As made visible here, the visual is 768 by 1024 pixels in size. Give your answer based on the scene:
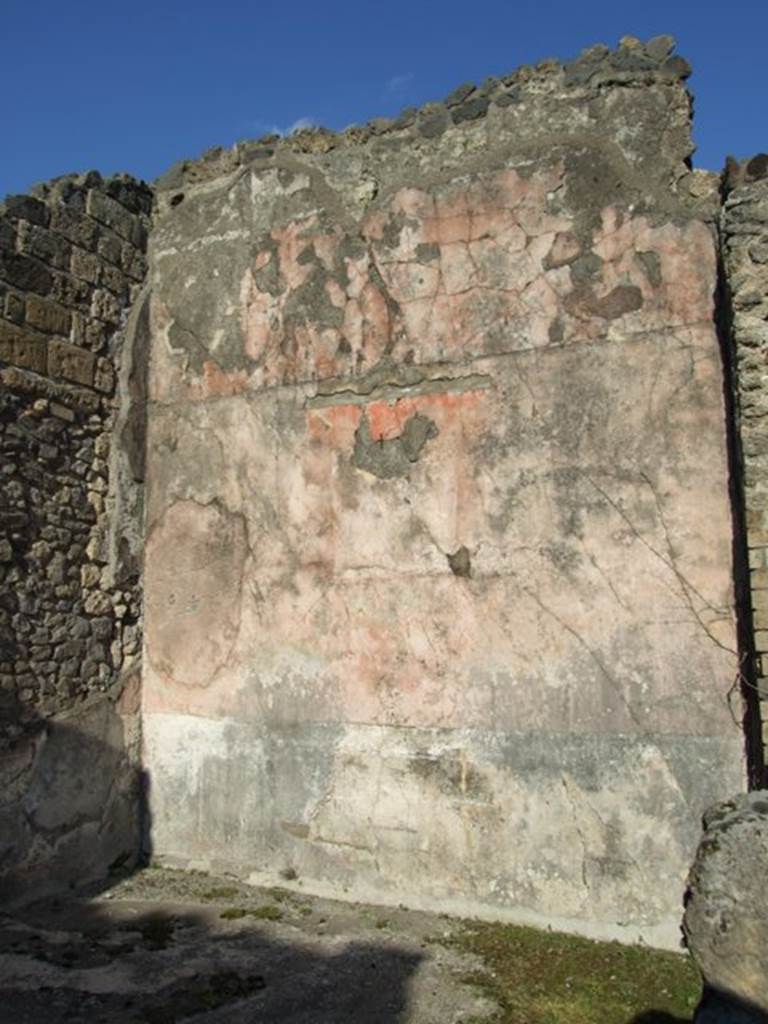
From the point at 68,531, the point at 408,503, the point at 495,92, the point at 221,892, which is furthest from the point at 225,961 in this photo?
the point at 495,92

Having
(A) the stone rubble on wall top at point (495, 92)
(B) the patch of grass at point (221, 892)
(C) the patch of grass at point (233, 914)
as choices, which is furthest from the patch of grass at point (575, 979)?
(A) the stone rubble on wall top at point (495, 92)

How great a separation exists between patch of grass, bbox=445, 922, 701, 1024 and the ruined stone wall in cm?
208

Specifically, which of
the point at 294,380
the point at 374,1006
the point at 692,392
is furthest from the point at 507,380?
the point at 374,1006

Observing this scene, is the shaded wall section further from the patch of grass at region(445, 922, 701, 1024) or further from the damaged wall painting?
the patch of grass at region(445, 922, 701, 1024)

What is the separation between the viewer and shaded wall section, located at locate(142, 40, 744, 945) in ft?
13.5

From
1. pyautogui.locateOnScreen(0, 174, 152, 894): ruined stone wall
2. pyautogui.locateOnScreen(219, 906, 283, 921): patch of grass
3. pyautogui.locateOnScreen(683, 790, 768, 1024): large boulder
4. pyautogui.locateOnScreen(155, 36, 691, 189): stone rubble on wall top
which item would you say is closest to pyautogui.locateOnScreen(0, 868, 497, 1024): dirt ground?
pyautogui.locateOnScreen(219, 906, 283, 921): patch of grass

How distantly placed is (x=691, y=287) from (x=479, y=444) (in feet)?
3.91

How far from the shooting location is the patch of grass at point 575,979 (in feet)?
11.1

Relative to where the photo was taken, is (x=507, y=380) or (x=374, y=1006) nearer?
(x=374, y=1006)

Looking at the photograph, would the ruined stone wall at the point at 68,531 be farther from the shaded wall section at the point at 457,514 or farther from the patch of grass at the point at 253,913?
the patch of grass at the point at 253,913

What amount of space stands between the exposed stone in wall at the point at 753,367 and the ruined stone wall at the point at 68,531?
3.31 metres

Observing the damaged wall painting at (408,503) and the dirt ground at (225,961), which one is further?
the damaged wall painting at (408,503)

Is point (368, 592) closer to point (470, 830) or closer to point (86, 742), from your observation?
point (470, 830)

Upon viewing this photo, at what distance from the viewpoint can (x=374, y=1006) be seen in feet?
11.3
